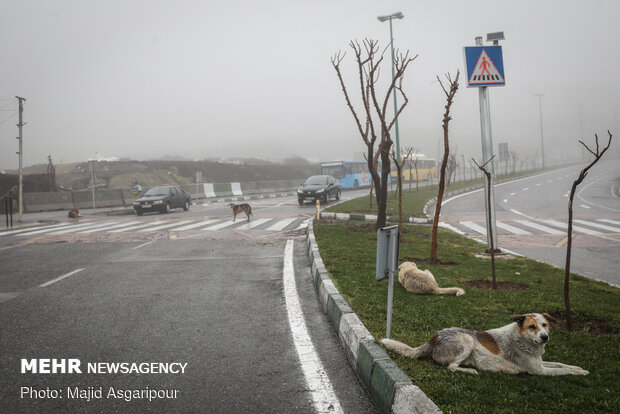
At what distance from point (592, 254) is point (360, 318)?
7.64 meters

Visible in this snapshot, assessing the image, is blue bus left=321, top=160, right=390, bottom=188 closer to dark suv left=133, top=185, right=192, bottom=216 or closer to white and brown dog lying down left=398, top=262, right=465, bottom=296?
dark suv left=133, top=185, right=192, bottom=216

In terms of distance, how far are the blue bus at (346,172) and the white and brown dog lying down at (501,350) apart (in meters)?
39.6

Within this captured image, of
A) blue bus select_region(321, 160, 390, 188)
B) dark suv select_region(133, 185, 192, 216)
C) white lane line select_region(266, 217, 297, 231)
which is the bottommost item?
white lane line select_region(266, 217, 297, 231)

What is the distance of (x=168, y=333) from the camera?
177 inches

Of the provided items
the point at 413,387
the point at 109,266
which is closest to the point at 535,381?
the point at 413,387

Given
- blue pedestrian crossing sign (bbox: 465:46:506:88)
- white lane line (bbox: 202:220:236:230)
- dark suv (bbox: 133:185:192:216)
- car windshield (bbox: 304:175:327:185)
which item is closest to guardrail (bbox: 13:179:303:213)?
dark suv (bbox: 133:185:192:216)

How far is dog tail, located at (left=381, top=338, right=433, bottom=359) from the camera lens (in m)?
3.49

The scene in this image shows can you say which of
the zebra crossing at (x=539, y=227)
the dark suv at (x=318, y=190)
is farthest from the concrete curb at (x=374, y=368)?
the dark suv at (x=318, y=190)

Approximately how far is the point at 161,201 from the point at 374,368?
2073 centimetres

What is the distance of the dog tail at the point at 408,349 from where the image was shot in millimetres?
3492

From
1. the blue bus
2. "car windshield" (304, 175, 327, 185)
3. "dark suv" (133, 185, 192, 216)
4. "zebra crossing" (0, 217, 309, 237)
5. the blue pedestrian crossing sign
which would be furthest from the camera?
→ the blue bus

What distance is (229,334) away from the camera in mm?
4473

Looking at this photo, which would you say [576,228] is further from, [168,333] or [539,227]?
[168,333]

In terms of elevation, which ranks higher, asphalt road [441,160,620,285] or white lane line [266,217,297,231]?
white lane line [266,217,297,231]
